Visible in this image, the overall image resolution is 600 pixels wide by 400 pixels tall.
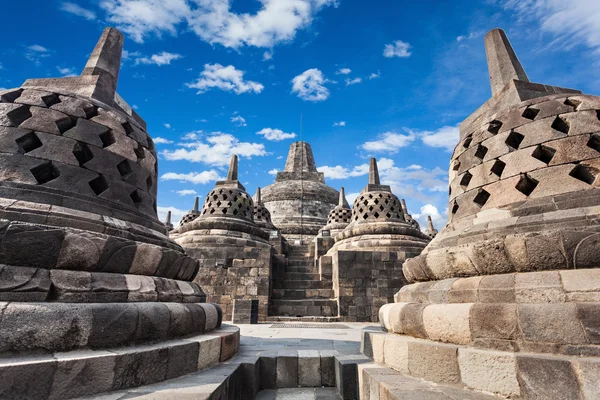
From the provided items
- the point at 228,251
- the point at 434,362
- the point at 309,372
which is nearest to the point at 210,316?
the point at 309,372

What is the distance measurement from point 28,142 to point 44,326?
202 centimetres

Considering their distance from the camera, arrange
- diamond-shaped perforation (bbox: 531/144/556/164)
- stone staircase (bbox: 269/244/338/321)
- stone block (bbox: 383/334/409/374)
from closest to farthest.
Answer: stone block (bbox: 383/334/409/374)
diamond-shaped perforation (bbox: 531/144/556/164)
stone staircase (bbox: 269/244/338/321)

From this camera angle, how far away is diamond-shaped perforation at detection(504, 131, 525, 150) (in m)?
3.29

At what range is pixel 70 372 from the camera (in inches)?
73.5

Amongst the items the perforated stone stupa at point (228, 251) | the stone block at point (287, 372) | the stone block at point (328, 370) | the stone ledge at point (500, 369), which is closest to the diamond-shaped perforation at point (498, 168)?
the stone ledge at point (500, 369)

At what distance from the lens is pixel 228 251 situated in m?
9.75

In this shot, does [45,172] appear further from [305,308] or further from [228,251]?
[305,308]

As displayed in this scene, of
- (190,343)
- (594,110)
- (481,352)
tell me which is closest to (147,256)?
(190,343)

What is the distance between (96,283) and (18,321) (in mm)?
540

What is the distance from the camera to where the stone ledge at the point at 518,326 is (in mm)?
1908

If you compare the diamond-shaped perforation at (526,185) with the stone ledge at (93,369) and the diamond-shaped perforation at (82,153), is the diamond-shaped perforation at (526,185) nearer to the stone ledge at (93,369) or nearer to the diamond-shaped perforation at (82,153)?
the stone ledge at (93,369)

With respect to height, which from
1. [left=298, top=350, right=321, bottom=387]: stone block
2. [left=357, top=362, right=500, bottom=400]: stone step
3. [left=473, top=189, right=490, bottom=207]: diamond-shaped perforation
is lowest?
[left=298, top=350, right=321, bottom=387]: stone block

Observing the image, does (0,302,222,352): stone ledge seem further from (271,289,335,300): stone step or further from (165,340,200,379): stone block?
(271,289,335,300): stone step

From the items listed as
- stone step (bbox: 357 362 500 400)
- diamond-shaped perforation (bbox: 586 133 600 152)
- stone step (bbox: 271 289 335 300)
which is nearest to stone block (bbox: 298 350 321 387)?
stone step (bbox: 357 362 500 400)
